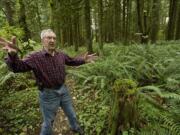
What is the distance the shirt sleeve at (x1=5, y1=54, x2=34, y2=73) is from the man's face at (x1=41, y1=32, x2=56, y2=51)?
33 centimetres

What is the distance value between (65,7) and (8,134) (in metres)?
10.2

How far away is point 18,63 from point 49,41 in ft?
2.18

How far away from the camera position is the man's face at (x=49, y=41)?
4.31m

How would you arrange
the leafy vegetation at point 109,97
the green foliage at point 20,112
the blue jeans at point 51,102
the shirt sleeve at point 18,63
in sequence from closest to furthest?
the shirt sleeve at point 18,63, the blue jeans at point 51,102, the leafy vegetation at point 109,97, the green foliage at point 20,112

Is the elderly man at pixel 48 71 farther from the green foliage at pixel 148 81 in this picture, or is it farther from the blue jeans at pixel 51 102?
the green foliage at pixel 148 81

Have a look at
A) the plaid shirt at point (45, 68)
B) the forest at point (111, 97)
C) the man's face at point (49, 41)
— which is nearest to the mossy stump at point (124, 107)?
the forest at point (111, 97)

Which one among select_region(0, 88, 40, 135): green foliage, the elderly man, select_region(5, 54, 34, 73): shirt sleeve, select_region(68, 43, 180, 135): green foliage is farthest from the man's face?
select_region(0, 88, 40, 135): green foliage

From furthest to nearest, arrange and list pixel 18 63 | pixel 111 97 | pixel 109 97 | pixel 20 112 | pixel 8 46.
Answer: pixel 20 112 < pixel 109 97 < pixel 111 97 < pixel 18 63 < pixel 8 46

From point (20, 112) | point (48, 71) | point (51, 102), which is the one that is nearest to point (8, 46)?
point (48, 71)

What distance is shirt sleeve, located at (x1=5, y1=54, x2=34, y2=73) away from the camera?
3.91 metres

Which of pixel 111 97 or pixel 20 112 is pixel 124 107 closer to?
pixel 111 97

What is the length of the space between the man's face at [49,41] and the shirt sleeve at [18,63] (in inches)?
12.9

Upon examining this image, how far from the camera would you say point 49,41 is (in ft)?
14.3

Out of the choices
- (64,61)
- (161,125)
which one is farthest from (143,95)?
(64,61)
